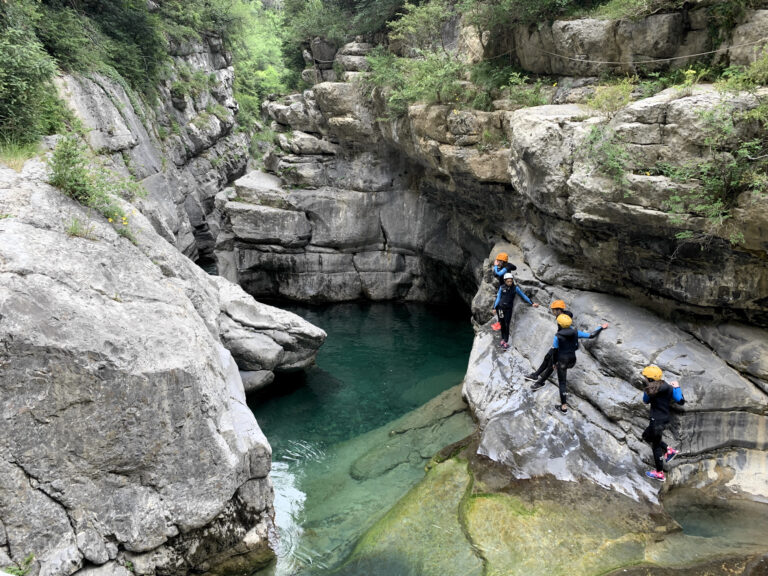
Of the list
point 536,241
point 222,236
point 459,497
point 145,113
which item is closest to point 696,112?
point 536,241

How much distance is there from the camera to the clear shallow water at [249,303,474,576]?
324 inches

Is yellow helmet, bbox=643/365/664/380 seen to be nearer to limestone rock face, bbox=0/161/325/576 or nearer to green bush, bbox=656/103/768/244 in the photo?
green bush, bbox=656/103/768/244

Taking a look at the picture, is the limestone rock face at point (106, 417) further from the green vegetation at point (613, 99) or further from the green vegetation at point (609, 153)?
the green vegetation at point (613, 99)

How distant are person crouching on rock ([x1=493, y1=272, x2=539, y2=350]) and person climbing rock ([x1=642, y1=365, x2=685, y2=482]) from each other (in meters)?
3.44

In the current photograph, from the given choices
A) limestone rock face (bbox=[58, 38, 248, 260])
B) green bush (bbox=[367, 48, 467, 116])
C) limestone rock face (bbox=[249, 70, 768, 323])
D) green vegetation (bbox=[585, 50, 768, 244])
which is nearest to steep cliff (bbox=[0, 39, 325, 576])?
limestone rock face (bbox=[58, 38, 248, 260])

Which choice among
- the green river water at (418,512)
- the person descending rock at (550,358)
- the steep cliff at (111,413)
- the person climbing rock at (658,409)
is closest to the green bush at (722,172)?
the person climbing rock at (658,409)

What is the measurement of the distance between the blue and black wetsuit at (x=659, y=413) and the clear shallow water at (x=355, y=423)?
363 cm

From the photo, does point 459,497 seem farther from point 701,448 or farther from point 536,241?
point 536,241

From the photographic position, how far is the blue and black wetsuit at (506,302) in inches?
428

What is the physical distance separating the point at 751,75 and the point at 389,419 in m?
9.63

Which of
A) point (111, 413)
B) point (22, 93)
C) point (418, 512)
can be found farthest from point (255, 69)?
point (418, 512)

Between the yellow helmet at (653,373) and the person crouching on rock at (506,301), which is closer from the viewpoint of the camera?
the yellow helmet at (653,373)

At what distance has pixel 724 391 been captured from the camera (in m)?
8.20

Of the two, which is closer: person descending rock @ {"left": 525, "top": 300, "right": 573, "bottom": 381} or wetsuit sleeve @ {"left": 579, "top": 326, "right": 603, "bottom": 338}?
wetsuit sleeve @ {"left": 579, "top": 326, "right": 603, "bottom": 338}
